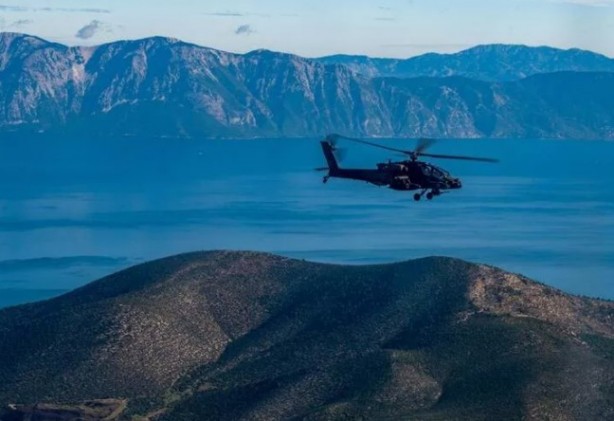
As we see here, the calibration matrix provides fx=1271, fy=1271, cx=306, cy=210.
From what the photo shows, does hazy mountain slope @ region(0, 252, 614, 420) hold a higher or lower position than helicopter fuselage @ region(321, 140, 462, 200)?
lower

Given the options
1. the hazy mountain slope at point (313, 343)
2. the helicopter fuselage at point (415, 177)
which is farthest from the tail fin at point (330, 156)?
the hazy mountain slope at point (313, 343)

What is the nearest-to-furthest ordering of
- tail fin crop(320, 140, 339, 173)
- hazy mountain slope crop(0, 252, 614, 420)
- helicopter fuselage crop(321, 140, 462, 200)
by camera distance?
helicopter fuselage crop(321, 140, 462, 200) < tail fin crop(320, 140, 339, 173) < hazy mountain slope crop(0, 252, 614, 420)

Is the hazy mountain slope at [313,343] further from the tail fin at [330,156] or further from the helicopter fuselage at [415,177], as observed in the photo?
the tail fin at [330,156]

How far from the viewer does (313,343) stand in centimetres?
10219

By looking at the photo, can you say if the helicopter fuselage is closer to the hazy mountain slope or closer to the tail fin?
the tail fin

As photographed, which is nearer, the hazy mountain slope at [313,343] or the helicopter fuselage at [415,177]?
the helicopter fuselage at [415,177]

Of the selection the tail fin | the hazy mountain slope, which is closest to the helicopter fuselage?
the tail fin

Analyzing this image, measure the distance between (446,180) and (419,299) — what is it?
35.6 m

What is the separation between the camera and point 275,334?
10619 cm

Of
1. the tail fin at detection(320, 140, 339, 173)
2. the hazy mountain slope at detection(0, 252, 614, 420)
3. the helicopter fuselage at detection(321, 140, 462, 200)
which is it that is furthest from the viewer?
the hazy mountain slope at detection(0, 252, 614, 420)

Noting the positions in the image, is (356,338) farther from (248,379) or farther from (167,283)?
(167,283)

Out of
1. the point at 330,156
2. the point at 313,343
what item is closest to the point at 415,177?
the point at 330,156

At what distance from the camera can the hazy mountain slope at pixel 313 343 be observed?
8706 cm

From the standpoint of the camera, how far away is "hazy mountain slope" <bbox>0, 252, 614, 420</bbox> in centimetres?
8706
